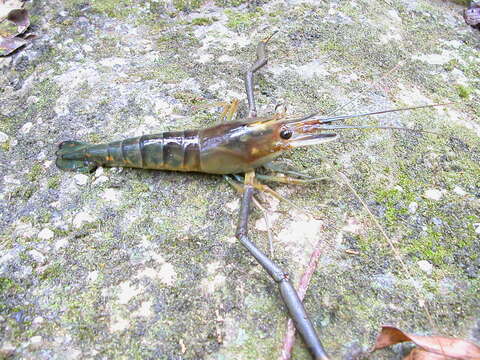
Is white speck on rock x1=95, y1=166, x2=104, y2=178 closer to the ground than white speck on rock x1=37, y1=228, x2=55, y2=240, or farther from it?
farther from it

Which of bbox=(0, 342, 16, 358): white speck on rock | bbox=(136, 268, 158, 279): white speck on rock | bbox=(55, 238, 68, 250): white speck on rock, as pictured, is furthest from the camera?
bbox=(55, 238, 68, 250): white speck on rock

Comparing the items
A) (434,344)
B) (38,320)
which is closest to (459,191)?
(434,344)

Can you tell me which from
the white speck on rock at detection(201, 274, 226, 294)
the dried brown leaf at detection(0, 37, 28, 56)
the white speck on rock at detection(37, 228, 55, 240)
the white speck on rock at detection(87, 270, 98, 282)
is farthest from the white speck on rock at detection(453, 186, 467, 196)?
the dried brown leaf at detection(0, 37, 28, 56)

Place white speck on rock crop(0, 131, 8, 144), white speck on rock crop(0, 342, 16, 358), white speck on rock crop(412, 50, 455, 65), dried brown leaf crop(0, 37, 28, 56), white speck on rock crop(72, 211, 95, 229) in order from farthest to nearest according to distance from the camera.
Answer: white speck on rock crop(412, 50, 455, 65)
dried brown leaf crop(0, 37, 28, 56)
white speck on rock crop(0, 131, 8, 144)
white speck on rock crop(72, 211, 95, 229)
white speck on rock crop(0, 342, 16, 358)

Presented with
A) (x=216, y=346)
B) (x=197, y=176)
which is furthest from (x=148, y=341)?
(x=197, y=176)

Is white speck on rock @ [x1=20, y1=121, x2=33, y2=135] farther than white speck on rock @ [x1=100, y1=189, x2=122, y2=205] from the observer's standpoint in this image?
Yes

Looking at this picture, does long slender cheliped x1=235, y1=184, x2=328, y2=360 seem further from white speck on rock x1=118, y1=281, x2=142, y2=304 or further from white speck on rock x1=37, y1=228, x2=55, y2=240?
white speck on rock x1=37, y1=228, x2=55, y2=240

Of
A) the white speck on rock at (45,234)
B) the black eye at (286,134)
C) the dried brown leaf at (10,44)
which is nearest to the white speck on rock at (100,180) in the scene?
the white speck on rock at (45,234)

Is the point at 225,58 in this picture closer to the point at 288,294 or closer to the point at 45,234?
the point at 45,234

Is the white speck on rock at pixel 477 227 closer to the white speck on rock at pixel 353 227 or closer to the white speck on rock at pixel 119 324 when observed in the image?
the white speck on rock at pixel 353 227
